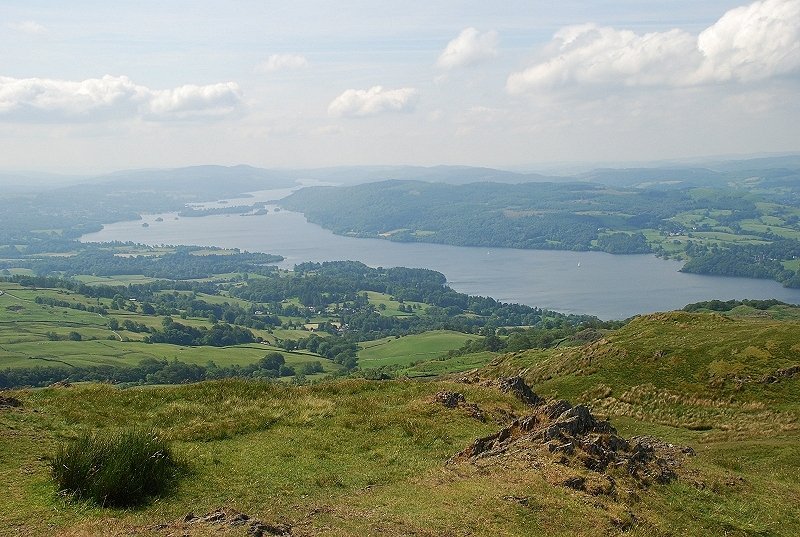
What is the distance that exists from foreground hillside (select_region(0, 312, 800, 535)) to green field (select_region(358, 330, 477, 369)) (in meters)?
109

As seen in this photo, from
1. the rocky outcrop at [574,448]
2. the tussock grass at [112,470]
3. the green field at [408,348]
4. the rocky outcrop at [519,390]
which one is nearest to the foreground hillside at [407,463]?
the rocky outcrop at [574,448]

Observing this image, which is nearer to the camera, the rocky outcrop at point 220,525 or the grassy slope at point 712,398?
the rocky outcrop at point 220,525

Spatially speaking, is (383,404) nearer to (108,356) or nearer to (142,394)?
(142,394)

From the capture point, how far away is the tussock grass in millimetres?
16812

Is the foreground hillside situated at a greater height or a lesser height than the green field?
greater

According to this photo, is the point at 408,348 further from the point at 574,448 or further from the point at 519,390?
the point at 574,448

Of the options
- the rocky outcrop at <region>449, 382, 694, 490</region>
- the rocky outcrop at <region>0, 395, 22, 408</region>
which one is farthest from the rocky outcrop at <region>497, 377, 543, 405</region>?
the rocky outcrop at <region>0, 395, 22, 408</region>

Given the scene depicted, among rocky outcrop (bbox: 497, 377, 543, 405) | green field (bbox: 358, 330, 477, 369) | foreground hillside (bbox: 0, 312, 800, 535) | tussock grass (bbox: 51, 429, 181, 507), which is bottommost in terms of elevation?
green field (bbox: 358, 330, 477, 369)

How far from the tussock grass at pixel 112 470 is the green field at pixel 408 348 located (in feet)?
401

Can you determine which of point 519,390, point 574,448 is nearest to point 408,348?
point 519,390

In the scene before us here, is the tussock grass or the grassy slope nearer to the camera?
the tussock grass

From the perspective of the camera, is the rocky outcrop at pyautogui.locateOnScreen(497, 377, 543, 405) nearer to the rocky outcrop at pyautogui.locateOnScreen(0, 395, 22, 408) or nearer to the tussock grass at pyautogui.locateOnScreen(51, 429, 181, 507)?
the tussock grass at pyautogui.locateOnScreen(51, 429, 181, 507)

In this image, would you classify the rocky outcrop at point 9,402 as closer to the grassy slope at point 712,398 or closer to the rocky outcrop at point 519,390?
the rocky outcrop at point 519,390

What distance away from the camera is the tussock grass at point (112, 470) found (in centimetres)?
1681
